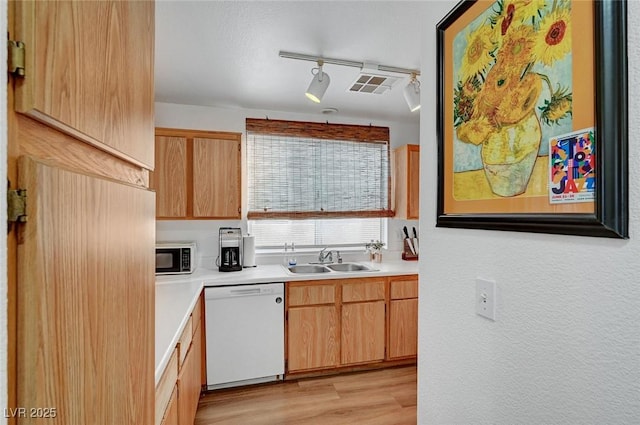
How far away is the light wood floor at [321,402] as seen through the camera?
2.17 metres

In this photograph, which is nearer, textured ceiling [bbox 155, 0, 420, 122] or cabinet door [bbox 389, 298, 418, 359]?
textured ceiling [bbox 155, 0, 420, 122]

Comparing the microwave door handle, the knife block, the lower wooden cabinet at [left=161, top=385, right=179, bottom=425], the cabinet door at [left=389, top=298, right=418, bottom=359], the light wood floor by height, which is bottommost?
the light wood floor

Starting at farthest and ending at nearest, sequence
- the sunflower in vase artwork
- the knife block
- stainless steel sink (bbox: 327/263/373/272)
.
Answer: the knife block
stainless steel sink (bbox: 327/263/373/272)
the sunflower in vase artwork

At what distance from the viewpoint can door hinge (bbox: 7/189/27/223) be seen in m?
0.38

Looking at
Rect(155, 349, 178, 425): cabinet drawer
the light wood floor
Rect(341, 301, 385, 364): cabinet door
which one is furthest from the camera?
Rect(341, 301, 385, 364): cabinet door

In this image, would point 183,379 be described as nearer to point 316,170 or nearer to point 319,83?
point 319,83

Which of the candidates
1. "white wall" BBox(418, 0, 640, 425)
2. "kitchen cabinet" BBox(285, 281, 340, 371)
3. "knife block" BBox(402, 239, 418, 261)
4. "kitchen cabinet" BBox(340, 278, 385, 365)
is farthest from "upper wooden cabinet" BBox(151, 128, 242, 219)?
"white wall" BBox(418, 0, 640, 425)

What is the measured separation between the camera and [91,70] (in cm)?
54

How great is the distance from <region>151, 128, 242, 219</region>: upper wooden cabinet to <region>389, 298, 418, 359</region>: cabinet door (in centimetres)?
166

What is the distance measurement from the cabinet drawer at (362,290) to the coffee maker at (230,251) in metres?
0.97

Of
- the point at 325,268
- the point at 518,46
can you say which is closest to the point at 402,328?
the point at 325,268

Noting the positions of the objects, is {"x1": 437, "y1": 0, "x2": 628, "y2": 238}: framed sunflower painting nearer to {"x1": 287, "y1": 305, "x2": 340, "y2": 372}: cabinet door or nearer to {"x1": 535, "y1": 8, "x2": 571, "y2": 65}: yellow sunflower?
{"x1": 535, "y1": 8, "x2": 571, "y2": 65}: yellow sunflower

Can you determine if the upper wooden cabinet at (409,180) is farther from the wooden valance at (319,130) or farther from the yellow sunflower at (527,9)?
the yellow sunflower at (527,9)

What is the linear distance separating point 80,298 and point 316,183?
281 centimetres
